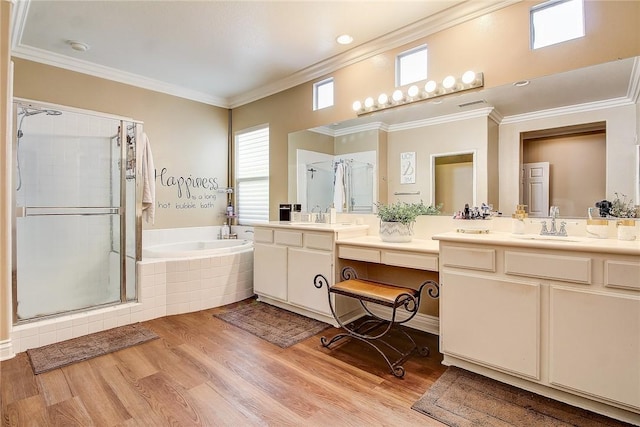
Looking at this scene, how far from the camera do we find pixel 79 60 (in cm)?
335

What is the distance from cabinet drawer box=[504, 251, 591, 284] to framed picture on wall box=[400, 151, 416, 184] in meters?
1.14

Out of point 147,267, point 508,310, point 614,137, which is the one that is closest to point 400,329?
point 508,310

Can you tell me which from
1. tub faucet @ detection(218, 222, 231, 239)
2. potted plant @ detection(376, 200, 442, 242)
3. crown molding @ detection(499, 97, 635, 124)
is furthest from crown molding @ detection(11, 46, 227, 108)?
crown molding @ detection(499, 97, 635, 124)

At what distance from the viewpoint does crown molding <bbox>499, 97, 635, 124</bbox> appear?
6.51 ft

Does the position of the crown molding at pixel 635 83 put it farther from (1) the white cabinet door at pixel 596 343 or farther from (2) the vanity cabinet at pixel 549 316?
(1) the white cabinet door at pixel 596 343

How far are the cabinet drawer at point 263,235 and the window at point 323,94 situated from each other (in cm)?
142

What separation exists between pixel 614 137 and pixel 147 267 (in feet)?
12.0

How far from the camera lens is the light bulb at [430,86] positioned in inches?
103

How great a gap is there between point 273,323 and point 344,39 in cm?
261

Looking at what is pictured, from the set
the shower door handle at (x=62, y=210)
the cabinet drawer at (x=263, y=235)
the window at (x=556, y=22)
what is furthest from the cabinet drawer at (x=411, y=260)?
the shower door handle at (x=62, y=210)

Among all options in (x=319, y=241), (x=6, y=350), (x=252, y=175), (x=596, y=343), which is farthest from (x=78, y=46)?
(x=596, y=343)

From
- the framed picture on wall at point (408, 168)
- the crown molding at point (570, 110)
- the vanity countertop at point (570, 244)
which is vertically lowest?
the vanity countertop at point (570, 244)

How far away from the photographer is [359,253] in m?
2.64

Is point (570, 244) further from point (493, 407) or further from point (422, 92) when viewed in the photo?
point (422, 92)
